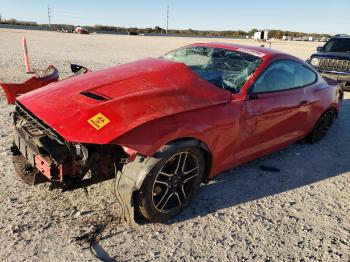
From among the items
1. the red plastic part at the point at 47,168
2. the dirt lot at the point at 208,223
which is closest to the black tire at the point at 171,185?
the dirt lot at the point at 208,223

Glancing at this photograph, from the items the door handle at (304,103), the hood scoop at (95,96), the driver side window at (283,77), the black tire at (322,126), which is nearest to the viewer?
the hood scoop at (95,96)

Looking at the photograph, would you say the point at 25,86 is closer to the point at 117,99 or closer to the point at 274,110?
the point at 117,99

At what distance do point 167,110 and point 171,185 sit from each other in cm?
74

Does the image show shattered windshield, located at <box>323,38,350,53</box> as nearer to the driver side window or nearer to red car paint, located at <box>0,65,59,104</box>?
the driver side window

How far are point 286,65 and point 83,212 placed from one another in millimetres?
3233

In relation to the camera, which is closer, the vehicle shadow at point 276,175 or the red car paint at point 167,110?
the red car paint at point 167,110

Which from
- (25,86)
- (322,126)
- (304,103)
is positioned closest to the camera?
(304,103)

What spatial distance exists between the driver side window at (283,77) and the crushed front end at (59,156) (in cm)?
194

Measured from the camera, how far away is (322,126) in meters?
6.04

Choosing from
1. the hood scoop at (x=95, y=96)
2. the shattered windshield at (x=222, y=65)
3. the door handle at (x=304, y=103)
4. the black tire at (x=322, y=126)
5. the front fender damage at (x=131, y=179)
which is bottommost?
the black tire at (x=322, y=126)

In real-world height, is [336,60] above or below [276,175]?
above

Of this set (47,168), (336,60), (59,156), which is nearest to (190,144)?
(59,156)

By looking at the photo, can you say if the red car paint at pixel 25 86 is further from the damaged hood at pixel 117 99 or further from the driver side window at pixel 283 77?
the driver side window at pixel 283 77

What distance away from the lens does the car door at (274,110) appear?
414 centimetres
